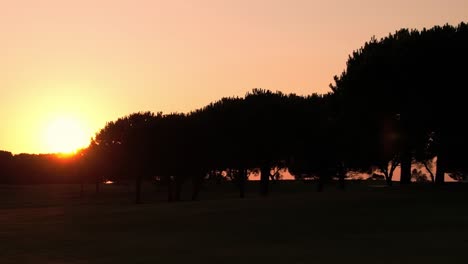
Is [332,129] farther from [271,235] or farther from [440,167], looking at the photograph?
[271,235]

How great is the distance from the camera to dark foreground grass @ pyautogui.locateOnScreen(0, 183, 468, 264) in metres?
20.7

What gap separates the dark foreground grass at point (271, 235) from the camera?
20703 millimetres

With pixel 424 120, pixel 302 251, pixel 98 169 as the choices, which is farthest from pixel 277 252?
pixel 98 169

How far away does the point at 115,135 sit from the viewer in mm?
99000

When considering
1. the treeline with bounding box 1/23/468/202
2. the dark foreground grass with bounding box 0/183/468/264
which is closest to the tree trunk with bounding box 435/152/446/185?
the treeline with bounding box 1/23/468/202

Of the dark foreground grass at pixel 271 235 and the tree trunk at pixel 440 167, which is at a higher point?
the tree trunk at pixel 440 167

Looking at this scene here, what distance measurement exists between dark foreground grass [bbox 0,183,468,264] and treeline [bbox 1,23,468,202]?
906cm

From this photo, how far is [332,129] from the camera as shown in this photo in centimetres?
8431

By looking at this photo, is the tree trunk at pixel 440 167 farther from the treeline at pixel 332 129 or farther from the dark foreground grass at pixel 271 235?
the dark foreground grass at pixel 271 235

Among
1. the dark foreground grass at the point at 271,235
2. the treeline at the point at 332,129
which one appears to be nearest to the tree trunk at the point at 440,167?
the treeline at the point at 332,129

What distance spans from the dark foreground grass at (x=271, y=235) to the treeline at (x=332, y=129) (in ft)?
29.7

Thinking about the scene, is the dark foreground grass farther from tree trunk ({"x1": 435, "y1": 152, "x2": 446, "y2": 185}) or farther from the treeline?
tree trunk ({"x1": 435, "y1": 152, "x2": 446, "y2": 185})

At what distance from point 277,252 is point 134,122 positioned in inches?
3124

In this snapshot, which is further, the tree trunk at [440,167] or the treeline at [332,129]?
the tree trunk at [440,167]
